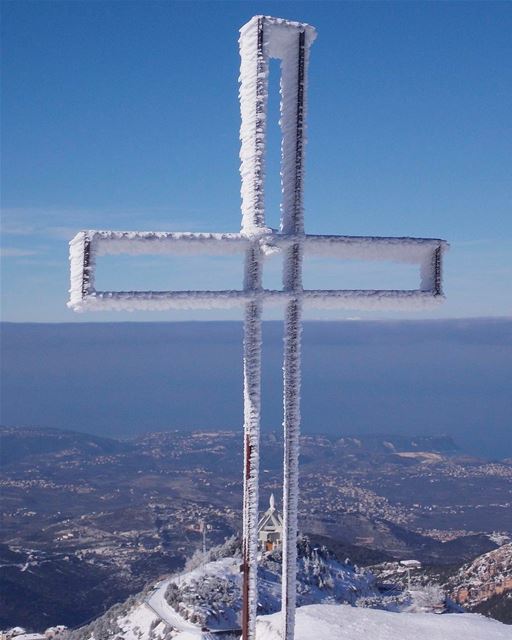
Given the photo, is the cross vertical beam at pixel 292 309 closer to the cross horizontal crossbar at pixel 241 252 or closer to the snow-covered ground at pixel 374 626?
the cross horizontal crossbar at pixel 241 252

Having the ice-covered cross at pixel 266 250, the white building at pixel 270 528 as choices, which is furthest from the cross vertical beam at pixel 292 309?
the white building at pixel 270 528

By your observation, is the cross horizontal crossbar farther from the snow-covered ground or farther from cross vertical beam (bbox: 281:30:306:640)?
the snow-covered ground

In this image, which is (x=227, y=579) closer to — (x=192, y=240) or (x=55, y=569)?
(x=192, y=240)

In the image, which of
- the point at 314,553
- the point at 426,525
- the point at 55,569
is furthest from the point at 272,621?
the point at 426,525

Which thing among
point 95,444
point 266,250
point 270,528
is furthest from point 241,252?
point 95,444

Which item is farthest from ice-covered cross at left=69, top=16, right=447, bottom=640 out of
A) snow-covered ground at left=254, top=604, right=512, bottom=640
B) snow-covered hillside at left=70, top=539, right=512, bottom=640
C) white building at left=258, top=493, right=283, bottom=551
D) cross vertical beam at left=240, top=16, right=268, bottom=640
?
white building at left=258, top=493, right=283, bottom=551

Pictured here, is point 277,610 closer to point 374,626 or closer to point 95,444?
point 374,626
